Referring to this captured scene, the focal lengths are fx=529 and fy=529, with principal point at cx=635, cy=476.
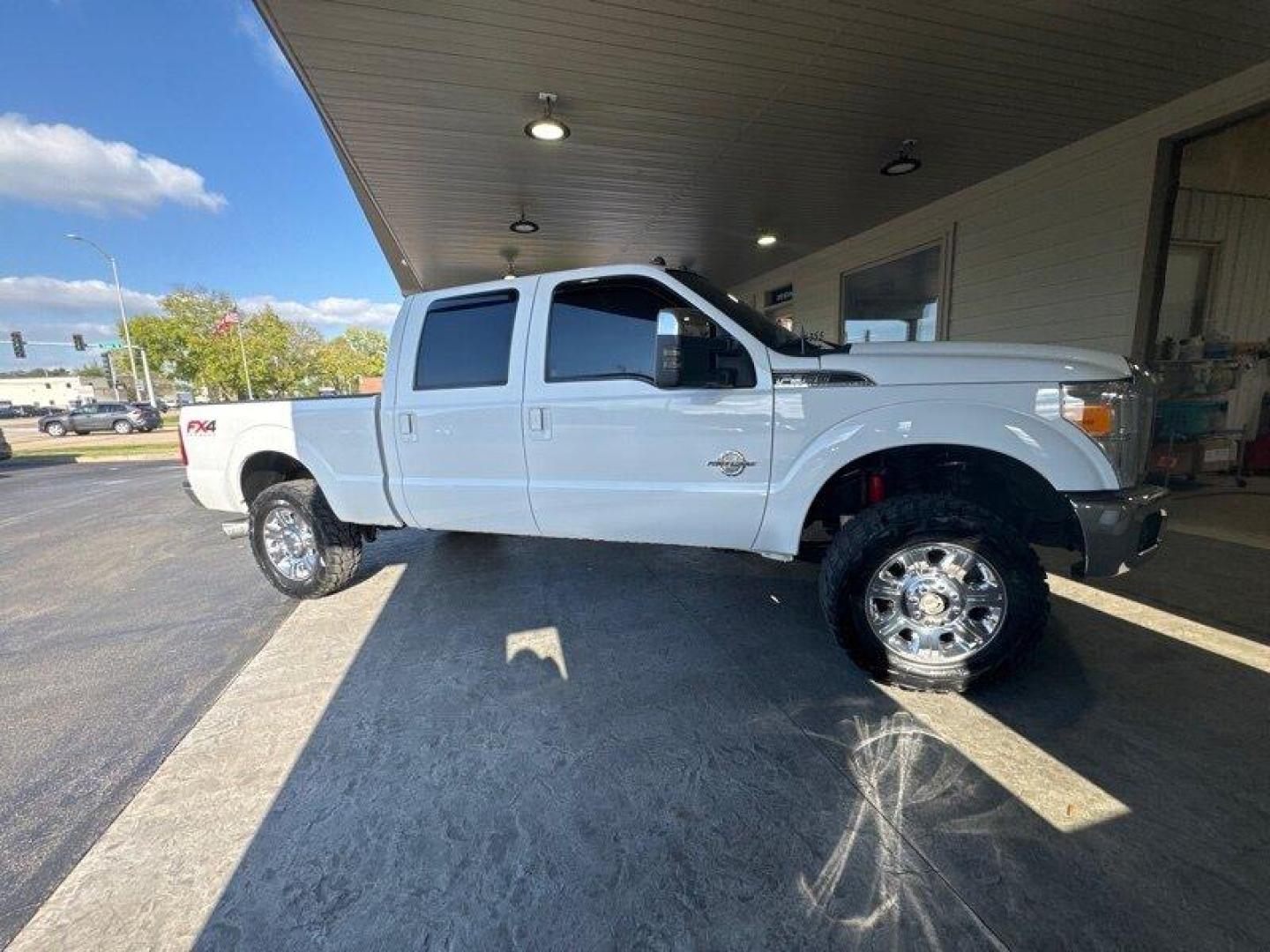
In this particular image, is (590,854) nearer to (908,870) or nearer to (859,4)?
(908,870)

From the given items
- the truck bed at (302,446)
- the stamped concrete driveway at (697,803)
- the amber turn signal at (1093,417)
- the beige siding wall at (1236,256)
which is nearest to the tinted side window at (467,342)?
the truck bed at (302,446)

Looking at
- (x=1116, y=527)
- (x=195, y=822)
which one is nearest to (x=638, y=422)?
(x=1116, y=527)

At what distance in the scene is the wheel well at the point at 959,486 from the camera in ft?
8.69

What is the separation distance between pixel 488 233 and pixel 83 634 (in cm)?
673

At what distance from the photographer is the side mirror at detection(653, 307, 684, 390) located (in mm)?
2508

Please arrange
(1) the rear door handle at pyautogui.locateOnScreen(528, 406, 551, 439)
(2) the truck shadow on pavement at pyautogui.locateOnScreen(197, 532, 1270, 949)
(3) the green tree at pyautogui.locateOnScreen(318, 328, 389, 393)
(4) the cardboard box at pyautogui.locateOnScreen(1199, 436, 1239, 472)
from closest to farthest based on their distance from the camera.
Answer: (2) the truck shadow on pavement at pyautogui.locateOnScreen(197, 532, 1270, 949)
(1) the rear door handle at pyautogui.locateOnScreen(528, 406, 551, 439)
(4) the cardboard box at pyautogui.locateOnScreen(1199, 436, 1239, 472)
(3) the green tree at pyautogui.locateOnScreen(318, 328, 389, 393)

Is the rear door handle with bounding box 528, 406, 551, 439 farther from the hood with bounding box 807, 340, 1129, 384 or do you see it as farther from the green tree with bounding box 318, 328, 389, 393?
the green tree with bounding box 318, 328, 389, 393

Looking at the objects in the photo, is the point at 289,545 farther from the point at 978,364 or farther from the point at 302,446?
the point at 978,364

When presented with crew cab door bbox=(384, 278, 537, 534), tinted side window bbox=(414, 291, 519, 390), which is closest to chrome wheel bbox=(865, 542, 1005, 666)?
crew cab door bbox=(384, 278, 537, 534)

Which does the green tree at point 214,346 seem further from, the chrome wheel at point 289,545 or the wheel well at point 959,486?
the wheel well at point 959,486

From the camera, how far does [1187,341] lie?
6.57 metres

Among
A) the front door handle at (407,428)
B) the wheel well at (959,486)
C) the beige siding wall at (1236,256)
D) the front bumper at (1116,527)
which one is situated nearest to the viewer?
the front bumper at (1116,527)

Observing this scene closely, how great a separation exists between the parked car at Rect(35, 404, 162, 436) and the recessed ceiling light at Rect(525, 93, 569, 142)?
3123cm

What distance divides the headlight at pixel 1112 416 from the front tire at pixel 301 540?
4.48 metres
